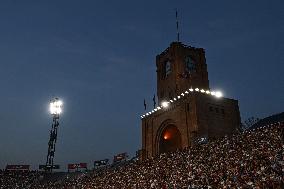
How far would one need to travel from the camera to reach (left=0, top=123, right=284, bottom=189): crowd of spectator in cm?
2259

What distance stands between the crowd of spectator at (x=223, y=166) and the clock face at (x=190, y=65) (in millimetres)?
20441

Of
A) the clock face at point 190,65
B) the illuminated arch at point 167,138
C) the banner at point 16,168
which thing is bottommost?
the illuminated arch at point 167,138

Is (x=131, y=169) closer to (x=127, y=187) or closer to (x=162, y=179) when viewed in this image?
(x=127, y=187)

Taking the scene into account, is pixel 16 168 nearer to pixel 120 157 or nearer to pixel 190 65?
pixel 120 157

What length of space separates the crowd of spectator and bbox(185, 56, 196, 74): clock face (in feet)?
67.1

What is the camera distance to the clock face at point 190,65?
192 feet

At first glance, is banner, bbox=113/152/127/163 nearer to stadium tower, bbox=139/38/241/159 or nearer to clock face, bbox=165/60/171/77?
stadium tower, bbox=139/38/241/159

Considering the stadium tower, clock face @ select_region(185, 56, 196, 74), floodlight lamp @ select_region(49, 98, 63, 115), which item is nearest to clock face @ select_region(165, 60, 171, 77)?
the stadium tower

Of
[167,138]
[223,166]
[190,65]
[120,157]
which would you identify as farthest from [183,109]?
[120,157]

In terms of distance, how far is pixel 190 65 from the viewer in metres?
59.2

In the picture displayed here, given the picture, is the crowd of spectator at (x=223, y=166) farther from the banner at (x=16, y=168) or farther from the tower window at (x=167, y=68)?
the banner at (x=16, y=168)

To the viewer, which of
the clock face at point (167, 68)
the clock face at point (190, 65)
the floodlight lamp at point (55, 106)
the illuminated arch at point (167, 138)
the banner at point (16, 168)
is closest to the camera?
the floodlight lamp at point (55, 106)

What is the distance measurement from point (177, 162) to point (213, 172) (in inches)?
338

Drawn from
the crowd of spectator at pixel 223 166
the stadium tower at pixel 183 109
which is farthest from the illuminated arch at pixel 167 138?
the crowd of spectator at pixel 223 166
